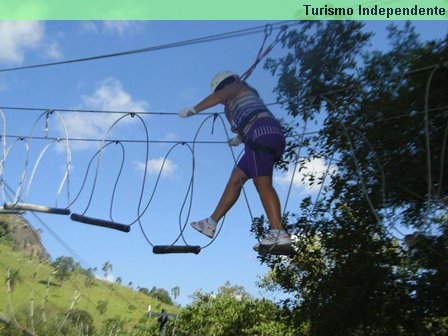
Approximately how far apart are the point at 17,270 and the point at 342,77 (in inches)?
4515

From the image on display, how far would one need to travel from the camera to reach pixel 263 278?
20.9 meters

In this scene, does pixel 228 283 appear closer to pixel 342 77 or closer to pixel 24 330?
pixel 24 330

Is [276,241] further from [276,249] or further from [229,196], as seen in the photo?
[229,196]

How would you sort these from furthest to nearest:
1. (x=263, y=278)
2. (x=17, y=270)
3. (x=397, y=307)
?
(x=17, y=270) → (x=263, y=278) → (x=397, y=307)

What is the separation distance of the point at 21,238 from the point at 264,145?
159m

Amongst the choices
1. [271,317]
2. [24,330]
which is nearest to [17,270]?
[24,330]

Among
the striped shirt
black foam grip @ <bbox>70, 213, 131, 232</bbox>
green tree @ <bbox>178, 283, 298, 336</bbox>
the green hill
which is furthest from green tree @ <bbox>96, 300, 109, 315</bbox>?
the striped shirt

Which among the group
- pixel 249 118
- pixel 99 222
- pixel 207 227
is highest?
pixel 249 118

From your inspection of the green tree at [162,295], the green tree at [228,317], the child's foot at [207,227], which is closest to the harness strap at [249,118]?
the child's foot at [207,227]

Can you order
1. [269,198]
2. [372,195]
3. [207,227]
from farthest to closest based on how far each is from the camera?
1. [372,195]
2. [207,227]
3. [269,198]

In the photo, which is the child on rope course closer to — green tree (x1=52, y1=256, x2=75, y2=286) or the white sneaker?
the white sneaker

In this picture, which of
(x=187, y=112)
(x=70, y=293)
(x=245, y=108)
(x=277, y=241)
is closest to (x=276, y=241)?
(x=277, y=241)

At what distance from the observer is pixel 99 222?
17.0ft

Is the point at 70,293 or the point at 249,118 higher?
the point at 70,293
